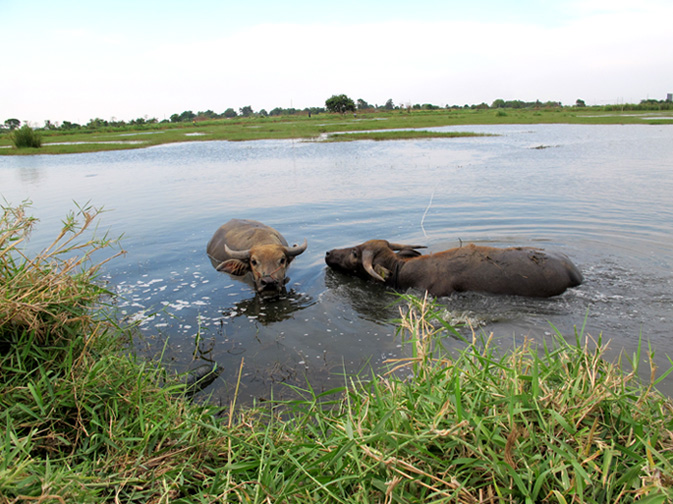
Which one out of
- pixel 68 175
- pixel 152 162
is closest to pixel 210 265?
pixel 68 175

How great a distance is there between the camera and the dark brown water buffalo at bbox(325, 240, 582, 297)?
5.98 meters

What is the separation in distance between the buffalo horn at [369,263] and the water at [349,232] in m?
0.29

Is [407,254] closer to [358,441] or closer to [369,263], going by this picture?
[369,263]

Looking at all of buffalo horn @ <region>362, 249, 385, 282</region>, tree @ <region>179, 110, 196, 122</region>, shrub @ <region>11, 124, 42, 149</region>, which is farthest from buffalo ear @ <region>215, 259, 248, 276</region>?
tree @ <region>179, 110, 196, 122</region>

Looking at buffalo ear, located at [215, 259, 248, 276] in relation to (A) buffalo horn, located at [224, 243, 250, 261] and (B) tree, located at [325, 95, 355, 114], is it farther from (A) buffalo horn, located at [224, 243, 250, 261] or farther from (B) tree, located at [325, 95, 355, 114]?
(B) tree, located at [325, 95, 355, 114]

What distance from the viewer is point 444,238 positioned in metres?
8.80

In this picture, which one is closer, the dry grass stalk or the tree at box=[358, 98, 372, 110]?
the dry grass stalk

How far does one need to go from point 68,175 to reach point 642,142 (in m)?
25.7

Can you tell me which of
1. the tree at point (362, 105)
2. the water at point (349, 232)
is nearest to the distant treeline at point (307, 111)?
the tree at point (362, 105)

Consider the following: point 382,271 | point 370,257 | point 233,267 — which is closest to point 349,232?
point 370,257

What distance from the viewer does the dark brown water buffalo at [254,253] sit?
671 centimetres

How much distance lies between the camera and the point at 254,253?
7152 millimetres

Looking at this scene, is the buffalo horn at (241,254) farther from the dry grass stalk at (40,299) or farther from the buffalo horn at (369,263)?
the dry grass stalk at (40,299)

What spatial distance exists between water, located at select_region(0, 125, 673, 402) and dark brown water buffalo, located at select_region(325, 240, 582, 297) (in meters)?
0.20
